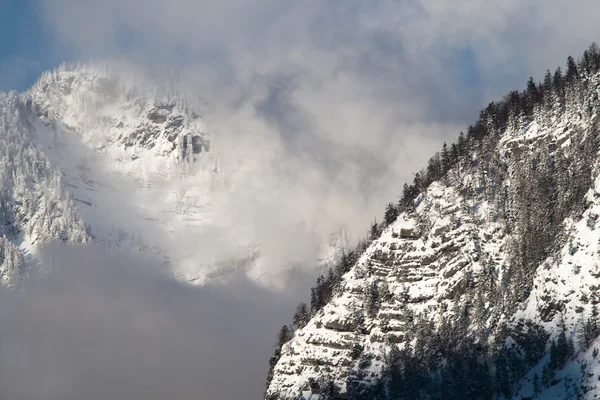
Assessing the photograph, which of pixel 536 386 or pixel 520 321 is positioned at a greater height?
pixel 520 321

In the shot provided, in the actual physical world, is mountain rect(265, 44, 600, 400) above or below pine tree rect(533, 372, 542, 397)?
above

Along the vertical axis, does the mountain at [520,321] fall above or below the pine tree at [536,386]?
above

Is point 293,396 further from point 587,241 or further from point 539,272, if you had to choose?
point 587,241

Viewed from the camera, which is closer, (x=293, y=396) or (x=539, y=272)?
(x=539, y=272)

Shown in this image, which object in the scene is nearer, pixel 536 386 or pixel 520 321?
pixel 536 386

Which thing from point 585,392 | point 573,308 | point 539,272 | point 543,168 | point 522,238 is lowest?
point 585,392

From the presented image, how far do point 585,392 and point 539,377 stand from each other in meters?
14.1

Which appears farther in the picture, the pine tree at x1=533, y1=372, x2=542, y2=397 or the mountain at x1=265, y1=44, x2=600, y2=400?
the mountain at x1=265, y1=44, x2=600, y2=400

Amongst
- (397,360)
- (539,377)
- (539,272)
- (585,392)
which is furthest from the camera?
(397,360)

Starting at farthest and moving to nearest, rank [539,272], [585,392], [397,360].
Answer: [397,360]
[539,272]
[585,392]

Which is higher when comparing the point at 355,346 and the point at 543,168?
the point at 543,168

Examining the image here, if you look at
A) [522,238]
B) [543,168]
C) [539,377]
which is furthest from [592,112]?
[539,377]

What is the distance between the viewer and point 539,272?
174 meters

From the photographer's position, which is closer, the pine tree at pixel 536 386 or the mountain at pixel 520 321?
the pine tree at pixel 536 386
